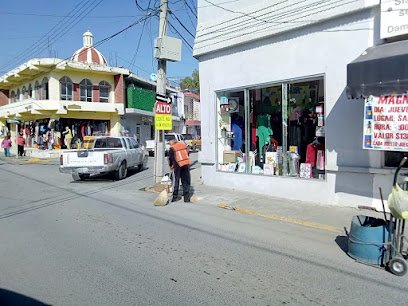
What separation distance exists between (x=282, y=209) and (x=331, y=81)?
10.6 feet

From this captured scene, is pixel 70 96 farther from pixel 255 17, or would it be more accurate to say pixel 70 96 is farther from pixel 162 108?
pixel 255 17

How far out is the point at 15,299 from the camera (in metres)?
4.43

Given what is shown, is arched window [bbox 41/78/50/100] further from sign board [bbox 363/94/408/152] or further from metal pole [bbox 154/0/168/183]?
sign board [bbox 363/94/408/152]

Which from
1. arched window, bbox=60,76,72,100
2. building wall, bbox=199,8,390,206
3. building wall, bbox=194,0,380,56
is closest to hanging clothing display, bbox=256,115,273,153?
building wall, bbox=199,8,390,206

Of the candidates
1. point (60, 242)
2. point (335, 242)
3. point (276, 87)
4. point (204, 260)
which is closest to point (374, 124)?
point (335, 242)

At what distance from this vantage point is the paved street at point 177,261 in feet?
14.8

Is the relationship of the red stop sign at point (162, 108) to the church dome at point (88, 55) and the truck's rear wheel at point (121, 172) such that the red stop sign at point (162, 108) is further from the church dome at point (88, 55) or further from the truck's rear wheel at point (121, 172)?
the church dome at point (88, 55)

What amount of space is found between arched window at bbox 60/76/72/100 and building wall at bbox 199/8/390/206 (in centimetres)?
2405

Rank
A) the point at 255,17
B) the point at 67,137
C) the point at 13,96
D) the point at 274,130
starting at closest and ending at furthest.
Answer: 1. the point at 255,17
2. the point at 274,130
3. the point at 67,137
4. the point at 13,96

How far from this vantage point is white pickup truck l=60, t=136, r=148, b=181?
1527 cm

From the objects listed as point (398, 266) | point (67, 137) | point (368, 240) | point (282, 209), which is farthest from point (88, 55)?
point (398, 266)

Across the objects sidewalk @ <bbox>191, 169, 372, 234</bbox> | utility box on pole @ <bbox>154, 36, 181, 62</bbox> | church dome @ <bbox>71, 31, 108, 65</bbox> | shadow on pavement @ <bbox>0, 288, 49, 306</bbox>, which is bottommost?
shadow on pavement @ <bbox>0, 288, 49, 306</bbox>

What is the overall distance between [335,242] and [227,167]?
6.42m

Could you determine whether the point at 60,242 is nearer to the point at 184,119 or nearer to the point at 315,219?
the point at 315,219
